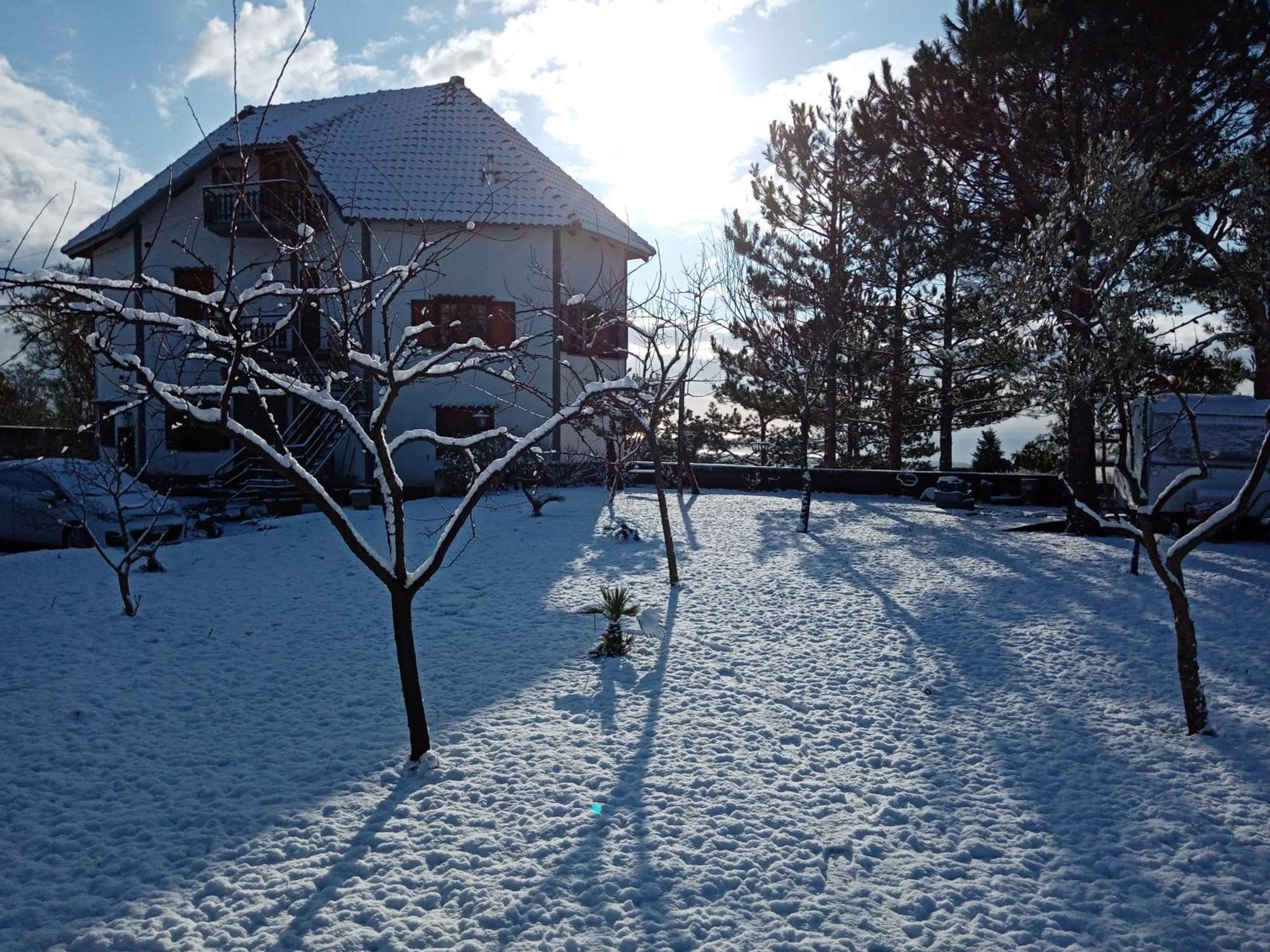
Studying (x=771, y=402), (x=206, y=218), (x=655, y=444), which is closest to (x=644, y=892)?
(x=655, y=444)

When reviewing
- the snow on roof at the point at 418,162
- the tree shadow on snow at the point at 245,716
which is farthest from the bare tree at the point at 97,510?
the snow on roof at the point at 418,162

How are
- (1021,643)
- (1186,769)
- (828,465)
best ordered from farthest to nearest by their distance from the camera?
A: 1. (828,465)
2. (1021,643)
3. (1186,769)

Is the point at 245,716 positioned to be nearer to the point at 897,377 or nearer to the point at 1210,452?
the point at 1210,452

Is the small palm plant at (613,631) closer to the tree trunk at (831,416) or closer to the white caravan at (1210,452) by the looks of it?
the white caravan at (1210,452)

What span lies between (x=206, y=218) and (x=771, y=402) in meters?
16.2

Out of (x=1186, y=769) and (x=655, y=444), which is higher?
(x=655, y=444)

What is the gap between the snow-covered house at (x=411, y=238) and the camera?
802 inches

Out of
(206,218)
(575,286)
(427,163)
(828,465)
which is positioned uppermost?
(427,163)

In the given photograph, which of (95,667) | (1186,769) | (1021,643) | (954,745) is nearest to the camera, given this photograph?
(1186,769)

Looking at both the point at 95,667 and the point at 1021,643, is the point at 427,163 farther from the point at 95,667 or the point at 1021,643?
the point at 1021,643

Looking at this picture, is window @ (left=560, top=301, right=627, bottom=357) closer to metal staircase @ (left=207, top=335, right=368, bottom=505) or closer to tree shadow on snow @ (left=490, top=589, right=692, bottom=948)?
metal staircase @ (left=207, top=335, right=368, bottom=505)

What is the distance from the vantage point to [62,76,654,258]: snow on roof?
20.6 meters

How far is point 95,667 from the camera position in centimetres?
671

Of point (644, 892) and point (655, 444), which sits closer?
point (644, 892)
